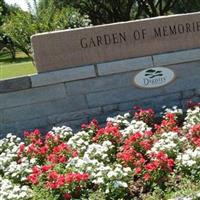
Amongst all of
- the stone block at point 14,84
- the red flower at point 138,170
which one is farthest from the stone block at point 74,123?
the red flower at point 138,170

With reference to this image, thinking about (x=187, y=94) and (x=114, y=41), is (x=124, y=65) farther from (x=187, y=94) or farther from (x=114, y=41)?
(x=187, y=94)

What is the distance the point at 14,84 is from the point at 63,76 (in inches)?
28.0

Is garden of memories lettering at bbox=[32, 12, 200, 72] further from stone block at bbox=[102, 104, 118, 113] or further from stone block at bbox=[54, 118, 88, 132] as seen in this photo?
stone block at bbox=[54, 118, 88, 132]

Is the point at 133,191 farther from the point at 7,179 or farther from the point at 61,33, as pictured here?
the point at 61,33

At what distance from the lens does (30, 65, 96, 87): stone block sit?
728 cm

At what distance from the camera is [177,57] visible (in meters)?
7.73

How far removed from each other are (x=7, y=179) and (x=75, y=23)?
11569 mm

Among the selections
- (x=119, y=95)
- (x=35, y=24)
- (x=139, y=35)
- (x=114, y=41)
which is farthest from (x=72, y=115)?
(x=35, y=24)

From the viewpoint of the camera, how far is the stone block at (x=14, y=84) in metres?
7.21

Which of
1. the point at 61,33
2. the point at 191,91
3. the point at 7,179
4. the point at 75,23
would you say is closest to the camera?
the point at 7,179

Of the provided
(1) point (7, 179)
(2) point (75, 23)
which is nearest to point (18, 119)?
(1) point (7, 179)

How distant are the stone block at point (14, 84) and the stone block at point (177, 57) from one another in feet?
6.41

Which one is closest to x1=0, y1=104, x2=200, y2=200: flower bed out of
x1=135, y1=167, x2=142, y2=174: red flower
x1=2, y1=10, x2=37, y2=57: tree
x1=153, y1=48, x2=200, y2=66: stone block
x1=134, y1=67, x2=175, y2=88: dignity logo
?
x1=135, y1=167, x2=142, y2=174: red flower

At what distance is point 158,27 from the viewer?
7.67 meters
